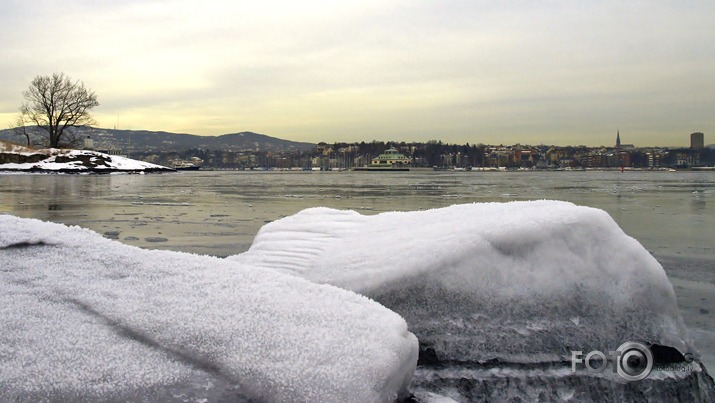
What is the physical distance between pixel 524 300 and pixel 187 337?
145 cm

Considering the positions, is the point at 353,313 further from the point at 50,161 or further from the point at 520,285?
the point at 50,161

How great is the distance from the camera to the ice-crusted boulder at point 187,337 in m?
1.37

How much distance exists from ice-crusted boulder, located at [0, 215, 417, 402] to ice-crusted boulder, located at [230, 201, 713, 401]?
19.4 inches

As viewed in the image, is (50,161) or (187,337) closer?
(187,337)

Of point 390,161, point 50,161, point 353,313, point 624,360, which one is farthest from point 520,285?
point 390,161

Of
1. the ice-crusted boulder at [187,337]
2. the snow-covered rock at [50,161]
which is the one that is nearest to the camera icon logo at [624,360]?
the ice-crusted boulder at [187,337]

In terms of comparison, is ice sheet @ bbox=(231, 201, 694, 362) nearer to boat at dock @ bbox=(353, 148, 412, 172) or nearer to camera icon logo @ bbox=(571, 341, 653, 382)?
camera icon logo @ bbox=(571, 341, 653, 382)

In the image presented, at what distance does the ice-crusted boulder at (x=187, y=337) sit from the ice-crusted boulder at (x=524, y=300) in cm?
49

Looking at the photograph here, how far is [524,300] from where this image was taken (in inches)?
89.5

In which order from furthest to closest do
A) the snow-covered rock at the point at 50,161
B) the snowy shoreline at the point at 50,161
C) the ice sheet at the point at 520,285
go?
the snow-covered rock at the point at 50,161 → the snowy shoreline at the point at 50,161 → the ice sheet at the point at 520,285

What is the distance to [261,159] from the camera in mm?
137375

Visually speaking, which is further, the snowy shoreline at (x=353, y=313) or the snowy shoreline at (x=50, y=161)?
the snowy shoreline at (x=50, y=161)

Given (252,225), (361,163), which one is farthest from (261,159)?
(252,225)

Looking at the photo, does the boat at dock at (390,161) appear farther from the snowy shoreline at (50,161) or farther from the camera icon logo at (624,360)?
the camera icon logo at (624,360)
